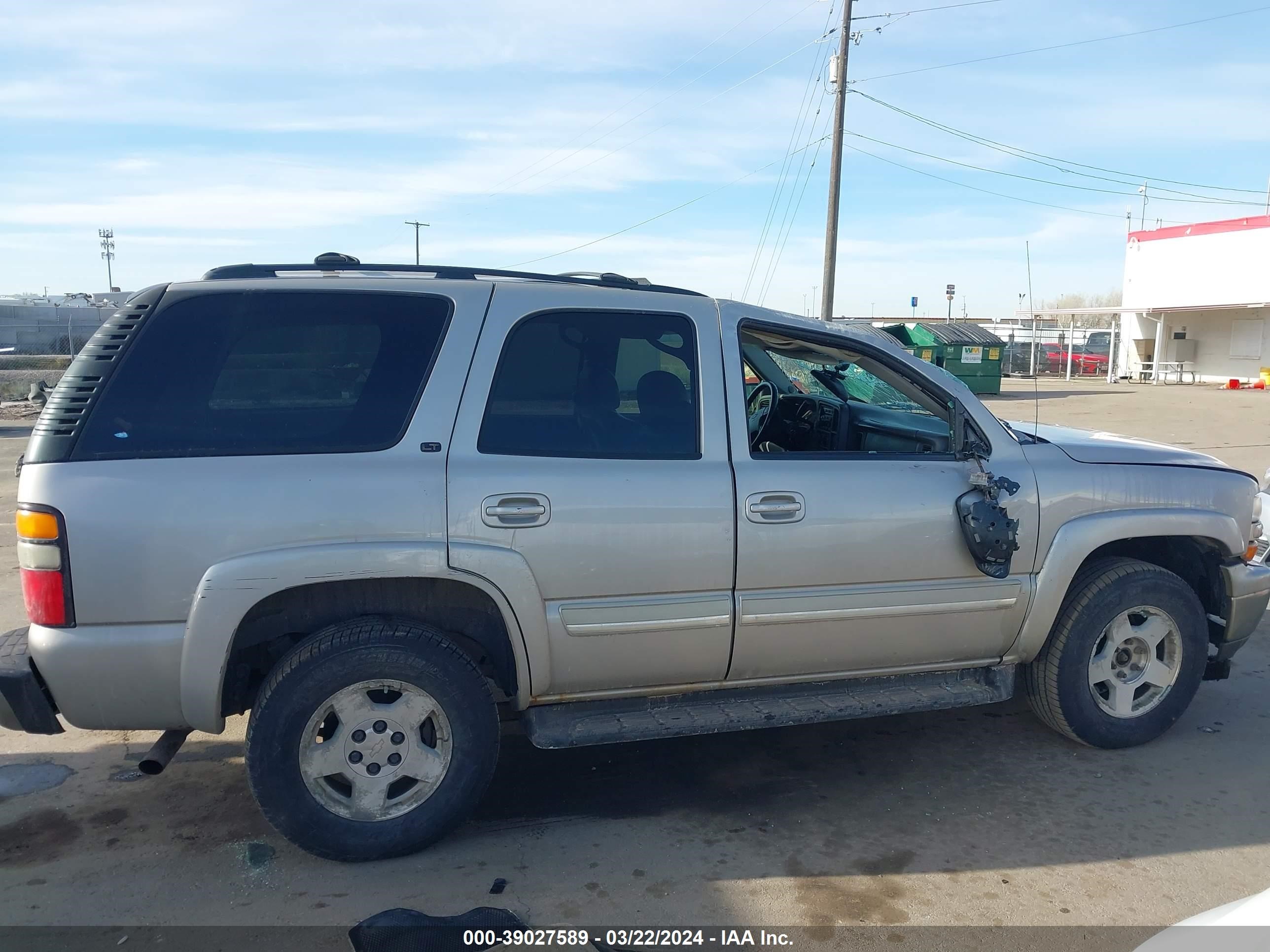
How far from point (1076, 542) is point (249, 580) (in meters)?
3.20

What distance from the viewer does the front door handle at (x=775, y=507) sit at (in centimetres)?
370

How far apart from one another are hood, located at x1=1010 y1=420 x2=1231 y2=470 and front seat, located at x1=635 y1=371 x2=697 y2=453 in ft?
5.48

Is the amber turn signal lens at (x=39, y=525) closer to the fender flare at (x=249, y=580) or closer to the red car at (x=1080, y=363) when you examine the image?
the fender flare at (x=249, y=580)

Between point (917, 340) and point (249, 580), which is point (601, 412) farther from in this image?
point (917, 340)

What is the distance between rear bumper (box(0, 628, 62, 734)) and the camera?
10.7 feet

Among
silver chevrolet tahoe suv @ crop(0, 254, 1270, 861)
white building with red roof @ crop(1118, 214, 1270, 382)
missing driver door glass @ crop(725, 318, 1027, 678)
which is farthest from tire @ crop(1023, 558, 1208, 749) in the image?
white building with red roof @ crop(1118, 214, 1270, 382)

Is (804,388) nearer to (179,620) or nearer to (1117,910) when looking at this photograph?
(1117,910)

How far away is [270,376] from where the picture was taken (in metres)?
3.48

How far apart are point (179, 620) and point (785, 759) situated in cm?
256

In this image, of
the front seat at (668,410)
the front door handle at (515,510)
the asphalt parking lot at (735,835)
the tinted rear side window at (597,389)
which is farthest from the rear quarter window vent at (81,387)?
the front seat at (668,410)

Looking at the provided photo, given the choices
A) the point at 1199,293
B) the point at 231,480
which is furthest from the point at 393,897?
the point at 1199,293

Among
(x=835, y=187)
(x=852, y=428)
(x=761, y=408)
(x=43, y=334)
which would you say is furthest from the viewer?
(x=43, y=334)

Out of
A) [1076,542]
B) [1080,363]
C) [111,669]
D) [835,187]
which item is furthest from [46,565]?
[1080,363]

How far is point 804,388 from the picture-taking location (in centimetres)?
541
